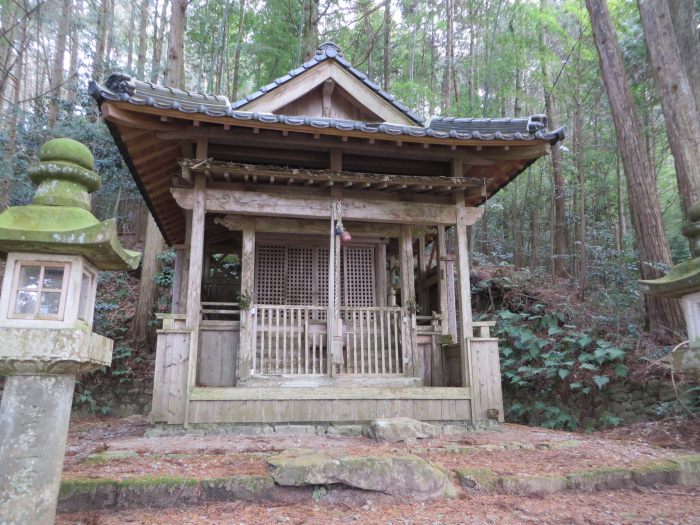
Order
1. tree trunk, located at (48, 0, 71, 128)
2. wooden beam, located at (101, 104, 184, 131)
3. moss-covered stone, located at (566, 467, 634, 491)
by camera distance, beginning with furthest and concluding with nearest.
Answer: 1. tree trunk, located at (48, 0, 71, 128)
2. wooden beam, located at (101, 104, 184, 131)
3. moss-covered stone, located at (566, 467, 634, 491)

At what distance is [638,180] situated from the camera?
911 cm

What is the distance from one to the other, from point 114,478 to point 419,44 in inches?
934

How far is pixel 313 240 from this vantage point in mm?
9195

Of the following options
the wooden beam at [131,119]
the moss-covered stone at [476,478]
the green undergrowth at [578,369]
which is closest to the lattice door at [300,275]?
the wooden beam at [131,119]

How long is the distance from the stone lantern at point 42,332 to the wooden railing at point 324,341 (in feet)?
12.9

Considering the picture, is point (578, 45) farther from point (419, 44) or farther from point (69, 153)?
point (69, 153)

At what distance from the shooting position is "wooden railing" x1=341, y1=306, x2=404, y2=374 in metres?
7.32

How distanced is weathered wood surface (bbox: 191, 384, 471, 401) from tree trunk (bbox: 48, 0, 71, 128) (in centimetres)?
1197

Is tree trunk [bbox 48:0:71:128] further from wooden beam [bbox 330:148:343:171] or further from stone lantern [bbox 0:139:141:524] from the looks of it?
stone lantern [bbox 0:139:141:524]

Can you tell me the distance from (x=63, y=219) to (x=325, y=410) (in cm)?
430

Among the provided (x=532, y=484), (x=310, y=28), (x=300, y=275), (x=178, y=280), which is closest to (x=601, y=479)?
(x=532, y=484)

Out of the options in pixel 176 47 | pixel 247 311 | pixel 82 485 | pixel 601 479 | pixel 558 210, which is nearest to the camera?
pixel 82 485

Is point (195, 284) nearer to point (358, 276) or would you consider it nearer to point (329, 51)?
point (358, 276)

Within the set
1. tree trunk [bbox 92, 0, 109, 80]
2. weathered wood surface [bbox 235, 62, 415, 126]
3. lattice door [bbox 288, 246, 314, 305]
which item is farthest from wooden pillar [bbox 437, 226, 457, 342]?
tree trunk [bbox 92, 0, 109, 80]
